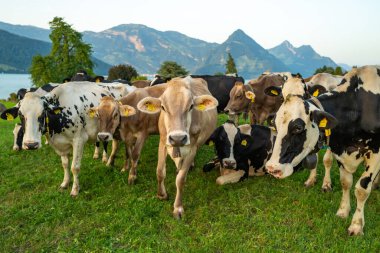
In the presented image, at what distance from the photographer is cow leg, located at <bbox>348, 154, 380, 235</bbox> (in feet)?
15.7

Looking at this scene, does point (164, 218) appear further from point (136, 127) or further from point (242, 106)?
point (242, 106)

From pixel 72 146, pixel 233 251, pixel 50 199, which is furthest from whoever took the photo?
pixel 72 146

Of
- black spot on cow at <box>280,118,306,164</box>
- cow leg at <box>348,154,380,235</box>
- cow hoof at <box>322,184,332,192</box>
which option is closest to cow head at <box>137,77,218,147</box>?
black spot on cow at <box>280,118,306,164</box>

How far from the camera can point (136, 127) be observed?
24.3ft

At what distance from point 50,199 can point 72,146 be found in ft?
4.05

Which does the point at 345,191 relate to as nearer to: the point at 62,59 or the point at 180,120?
the point at 180,120

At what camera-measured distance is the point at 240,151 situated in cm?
741

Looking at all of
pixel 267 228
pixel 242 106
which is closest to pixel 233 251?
pixel 267 228

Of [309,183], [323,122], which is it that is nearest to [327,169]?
[309,183]

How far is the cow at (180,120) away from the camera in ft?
15.9

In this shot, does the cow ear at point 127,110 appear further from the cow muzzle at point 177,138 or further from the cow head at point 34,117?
the cow muzzle at point 177,138

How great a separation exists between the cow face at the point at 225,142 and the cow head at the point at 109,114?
78.6 inches

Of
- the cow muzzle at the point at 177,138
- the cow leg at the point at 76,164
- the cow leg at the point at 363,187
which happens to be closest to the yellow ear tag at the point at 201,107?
the cow muzzle at the point at 177,138

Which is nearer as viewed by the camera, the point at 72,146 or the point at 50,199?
the point at 50,199
